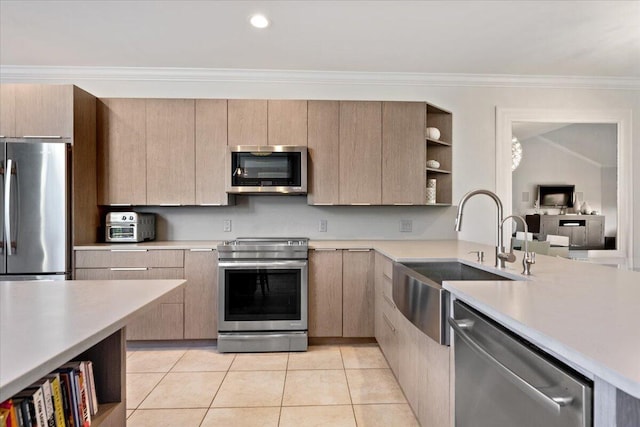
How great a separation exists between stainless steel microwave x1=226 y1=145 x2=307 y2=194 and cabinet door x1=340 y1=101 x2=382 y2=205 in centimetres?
40

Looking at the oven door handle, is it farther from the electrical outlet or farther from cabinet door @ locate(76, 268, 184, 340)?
the electrical outlet

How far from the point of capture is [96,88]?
11.2ft

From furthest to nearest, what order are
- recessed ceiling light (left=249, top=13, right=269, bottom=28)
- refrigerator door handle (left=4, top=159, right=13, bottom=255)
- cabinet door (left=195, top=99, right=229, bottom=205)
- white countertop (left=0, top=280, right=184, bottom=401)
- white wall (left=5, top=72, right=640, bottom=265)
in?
white wall (left=5, top=72, right=640, bottom=265) → cabinet door (left=195, top=99, right=229, bottom=205) → refrigerator door handle (left=4, top=159, right=13, bottom=255) → recessed ceiling light (left=249, top=13, right=269, bottom=28) → white countertop (left=0, top=280, right=184, bottom=401)

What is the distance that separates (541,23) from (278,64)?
2145 mm

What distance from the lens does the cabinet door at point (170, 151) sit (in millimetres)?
3180

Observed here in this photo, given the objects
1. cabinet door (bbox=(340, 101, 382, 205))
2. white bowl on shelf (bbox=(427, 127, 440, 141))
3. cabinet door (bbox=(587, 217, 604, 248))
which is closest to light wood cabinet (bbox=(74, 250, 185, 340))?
cabinet door (bbox=(340, 101, 382, 205))

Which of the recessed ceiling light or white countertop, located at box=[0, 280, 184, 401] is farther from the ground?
the recessed ceiling light

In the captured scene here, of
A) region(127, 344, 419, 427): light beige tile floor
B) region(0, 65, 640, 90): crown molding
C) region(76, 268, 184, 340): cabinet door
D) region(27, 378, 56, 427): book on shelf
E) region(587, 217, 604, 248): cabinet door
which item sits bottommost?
region(127, 344, 419, 427): light beige tile floor

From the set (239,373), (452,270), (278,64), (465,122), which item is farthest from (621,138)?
(239,373)

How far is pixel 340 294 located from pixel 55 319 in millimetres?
2327

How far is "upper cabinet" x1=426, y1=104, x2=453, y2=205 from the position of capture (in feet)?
11.6

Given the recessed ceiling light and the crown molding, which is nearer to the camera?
A: the recessed ceiling light

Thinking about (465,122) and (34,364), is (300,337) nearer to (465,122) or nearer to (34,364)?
(34,364)

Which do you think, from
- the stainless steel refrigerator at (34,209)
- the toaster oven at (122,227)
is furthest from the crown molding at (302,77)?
the toaster oven at (122,227)
